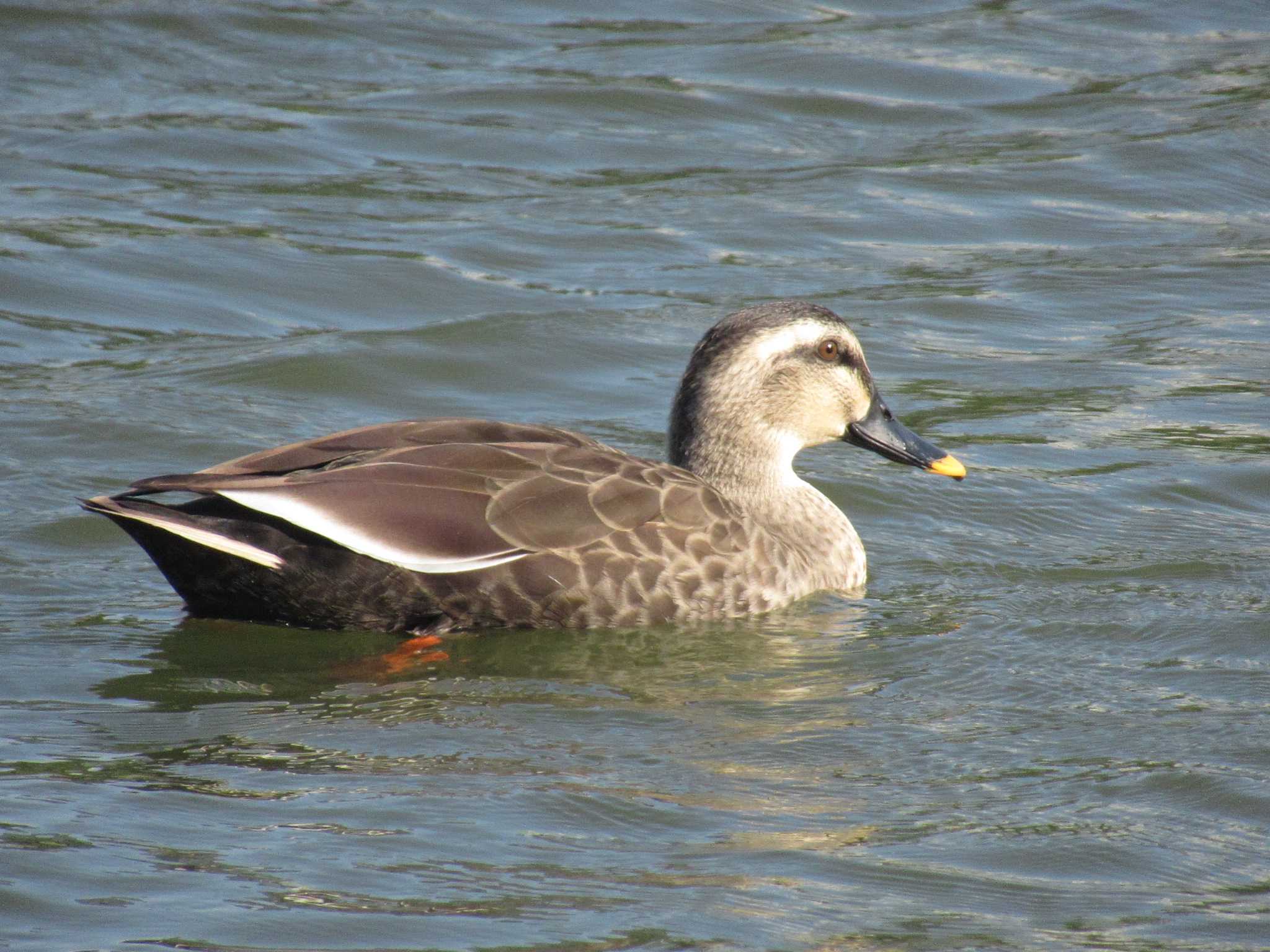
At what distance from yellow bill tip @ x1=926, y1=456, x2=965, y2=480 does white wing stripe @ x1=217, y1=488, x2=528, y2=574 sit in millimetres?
2074

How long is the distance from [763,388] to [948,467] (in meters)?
0.89

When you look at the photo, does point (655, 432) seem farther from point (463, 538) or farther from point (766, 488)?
point (463, 538)

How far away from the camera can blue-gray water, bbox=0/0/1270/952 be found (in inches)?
191

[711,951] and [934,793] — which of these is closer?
[711,951]

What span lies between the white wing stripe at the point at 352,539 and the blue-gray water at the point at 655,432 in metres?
0.32

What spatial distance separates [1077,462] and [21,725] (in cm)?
497

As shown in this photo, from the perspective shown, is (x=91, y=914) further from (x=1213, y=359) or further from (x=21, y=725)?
(x=1213, y=359)

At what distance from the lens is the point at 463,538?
650cm

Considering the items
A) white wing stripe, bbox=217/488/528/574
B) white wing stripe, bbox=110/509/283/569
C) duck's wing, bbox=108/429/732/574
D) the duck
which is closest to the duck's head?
the duck

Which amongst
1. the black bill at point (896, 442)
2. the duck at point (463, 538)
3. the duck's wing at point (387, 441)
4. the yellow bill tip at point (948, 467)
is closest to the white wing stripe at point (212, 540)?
the duck at point (463, 538)

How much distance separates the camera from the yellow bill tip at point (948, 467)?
25.8 feet

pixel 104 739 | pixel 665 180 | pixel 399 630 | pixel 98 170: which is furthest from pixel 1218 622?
pixel 98 170

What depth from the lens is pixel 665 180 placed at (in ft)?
42.0

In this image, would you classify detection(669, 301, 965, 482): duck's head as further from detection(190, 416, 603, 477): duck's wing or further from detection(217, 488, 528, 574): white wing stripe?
detection(217, 488, 528, 574): white wing stripe
